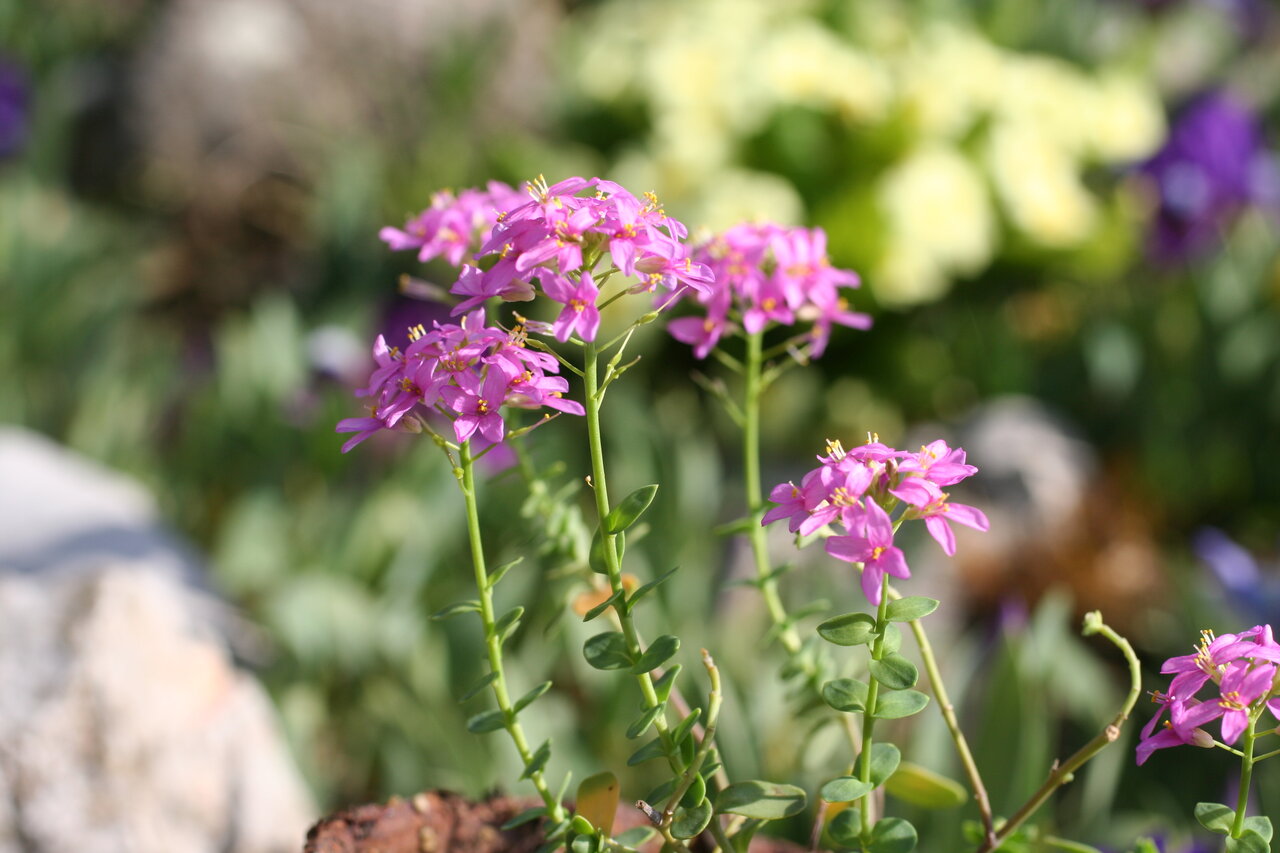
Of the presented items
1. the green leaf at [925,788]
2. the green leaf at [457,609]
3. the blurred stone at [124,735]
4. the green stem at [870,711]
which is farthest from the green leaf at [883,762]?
the blurred stone at [124,735]

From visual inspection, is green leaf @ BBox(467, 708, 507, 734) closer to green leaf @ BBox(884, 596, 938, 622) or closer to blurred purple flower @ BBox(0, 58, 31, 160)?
green leaf @ BBox(884, 596, 938, 622)

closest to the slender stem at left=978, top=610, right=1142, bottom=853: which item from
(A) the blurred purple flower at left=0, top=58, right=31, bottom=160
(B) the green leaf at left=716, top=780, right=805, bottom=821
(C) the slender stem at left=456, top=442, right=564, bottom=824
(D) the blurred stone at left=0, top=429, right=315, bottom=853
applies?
(B) the green leaf at left=716, top=780, right=805, bottom=821

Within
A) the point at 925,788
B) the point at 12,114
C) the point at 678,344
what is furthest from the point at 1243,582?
the point at 12,114

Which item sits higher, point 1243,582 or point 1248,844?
point 1248,844

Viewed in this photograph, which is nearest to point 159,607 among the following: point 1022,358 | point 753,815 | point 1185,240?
point 753,815

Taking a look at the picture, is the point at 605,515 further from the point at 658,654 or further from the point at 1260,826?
the point at 1260,826

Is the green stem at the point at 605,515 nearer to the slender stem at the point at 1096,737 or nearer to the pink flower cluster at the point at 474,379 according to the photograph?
the pink flower cluster at the point at 474,379
